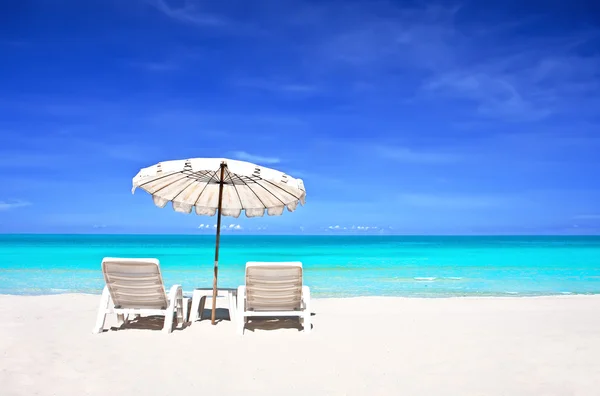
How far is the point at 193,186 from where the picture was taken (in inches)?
295

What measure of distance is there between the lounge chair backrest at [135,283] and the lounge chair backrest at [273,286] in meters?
0.96

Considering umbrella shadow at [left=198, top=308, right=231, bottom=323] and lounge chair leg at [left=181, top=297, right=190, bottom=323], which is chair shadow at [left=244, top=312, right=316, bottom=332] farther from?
lounge chair leg at [left=181, top=297, right=190, bottom=323]

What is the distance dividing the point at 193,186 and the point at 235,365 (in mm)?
3322

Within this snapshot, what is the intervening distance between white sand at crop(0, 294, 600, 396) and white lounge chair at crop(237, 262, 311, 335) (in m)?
0.25

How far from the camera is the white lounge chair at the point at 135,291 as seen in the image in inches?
230

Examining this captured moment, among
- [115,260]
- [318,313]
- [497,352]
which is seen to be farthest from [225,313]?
[497,352]

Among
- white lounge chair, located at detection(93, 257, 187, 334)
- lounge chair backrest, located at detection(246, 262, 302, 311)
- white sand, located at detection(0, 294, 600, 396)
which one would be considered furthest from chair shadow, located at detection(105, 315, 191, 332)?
lounge chair backrest, located at detection(246, 262, 302, 311)

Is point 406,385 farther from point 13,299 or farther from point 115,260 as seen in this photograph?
point 13,299

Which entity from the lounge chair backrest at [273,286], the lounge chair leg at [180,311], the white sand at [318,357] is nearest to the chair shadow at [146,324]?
the lounge chair leg at [180,311]

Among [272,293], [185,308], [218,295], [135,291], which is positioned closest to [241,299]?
[272,293]

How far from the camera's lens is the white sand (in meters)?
4.09

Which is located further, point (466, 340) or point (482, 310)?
point (482, 310)

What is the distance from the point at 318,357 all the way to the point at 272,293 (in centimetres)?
129

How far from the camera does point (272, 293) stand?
616 centimetres
